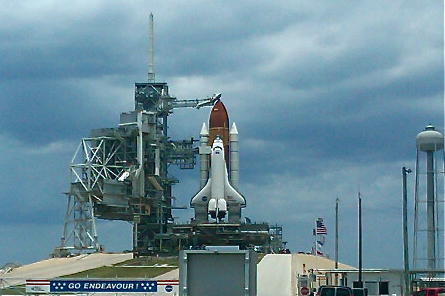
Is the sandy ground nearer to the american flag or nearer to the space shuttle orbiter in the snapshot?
the space shuttle orbiter

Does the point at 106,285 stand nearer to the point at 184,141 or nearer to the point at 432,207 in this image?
the point at 432,207

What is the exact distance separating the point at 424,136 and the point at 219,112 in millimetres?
31442

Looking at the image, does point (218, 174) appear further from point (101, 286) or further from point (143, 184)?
point (101, 286)

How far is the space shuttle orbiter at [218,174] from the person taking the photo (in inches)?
4151

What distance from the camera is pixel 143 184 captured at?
108 meters

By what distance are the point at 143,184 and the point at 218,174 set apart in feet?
31.9

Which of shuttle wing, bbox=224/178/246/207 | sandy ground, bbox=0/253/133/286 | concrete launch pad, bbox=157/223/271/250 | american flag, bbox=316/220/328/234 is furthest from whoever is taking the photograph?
shuttle wing, bbox=224/178/246/207

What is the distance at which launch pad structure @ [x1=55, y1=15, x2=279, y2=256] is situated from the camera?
349ft

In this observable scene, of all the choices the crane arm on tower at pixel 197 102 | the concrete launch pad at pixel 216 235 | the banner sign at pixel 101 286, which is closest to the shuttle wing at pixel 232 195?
the concrete launch pad at pixel 216 235

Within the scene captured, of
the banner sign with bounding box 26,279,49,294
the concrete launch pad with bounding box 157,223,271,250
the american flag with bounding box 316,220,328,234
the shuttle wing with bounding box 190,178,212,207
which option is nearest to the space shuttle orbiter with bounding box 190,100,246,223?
the shuttle wing with bounding box 190,178,212,207

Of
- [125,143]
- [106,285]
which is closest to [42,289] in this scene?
[106,285]

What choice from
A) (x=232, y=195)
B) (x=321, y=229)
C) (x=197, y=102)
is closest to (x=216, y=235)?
(x=232, y=195)

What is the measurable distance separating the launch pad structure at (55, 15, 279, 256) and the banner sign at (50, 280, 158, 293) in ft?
167

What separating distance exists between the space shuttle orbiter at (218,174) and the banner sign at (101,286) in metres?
52.3
